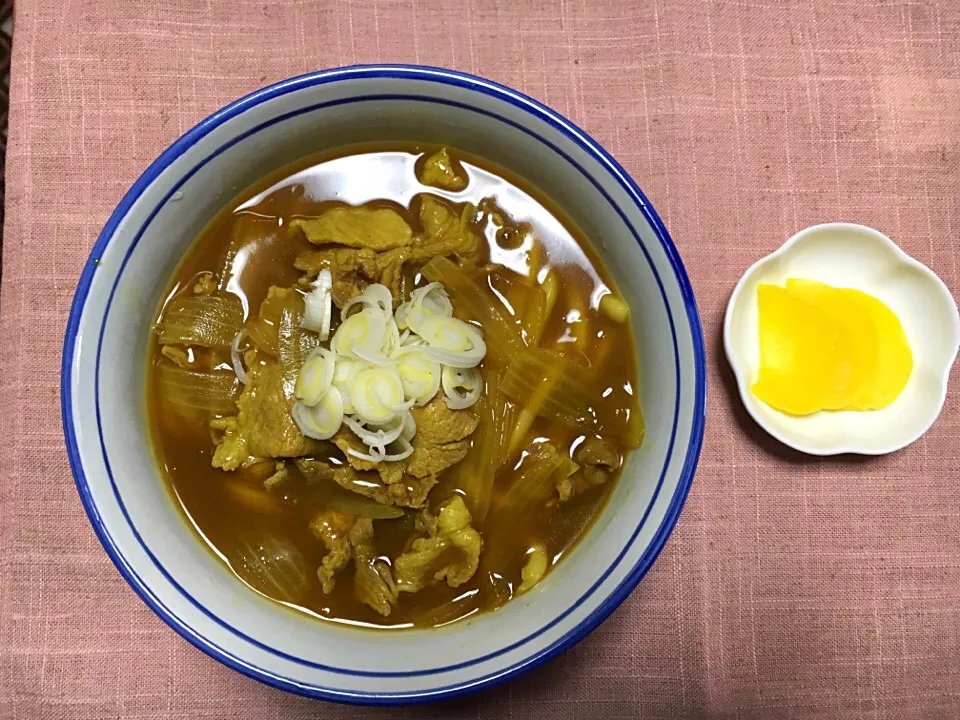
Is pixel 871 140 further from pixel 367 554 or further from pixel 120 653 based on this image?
pixel 120 653

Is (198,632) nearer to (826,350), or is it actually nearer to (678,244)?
(678,244)

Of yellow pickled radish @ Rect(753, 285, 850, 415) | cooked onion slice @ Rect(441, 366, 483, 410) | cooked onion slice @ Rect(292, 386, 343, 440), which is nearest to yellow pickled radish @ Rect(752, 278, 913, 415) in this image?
yellow pickled radish @ Rect(753, 285, 850, 415)

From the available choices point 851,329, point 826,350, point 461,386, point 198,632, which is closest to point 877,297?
point 851,329

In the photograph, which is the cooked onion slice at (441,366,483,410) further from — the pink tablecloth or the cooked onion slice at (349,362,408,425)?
the pink tablecloth

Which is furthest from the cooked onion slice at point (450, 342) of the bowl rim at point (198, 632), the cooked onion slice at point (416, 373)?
the bowl rim at point (198, 632)

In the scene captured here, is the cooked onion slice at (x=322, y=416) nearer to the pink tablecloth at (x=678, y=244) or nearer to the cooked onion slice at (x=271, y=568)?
the cooked onion slice at (x=271, y=568)
